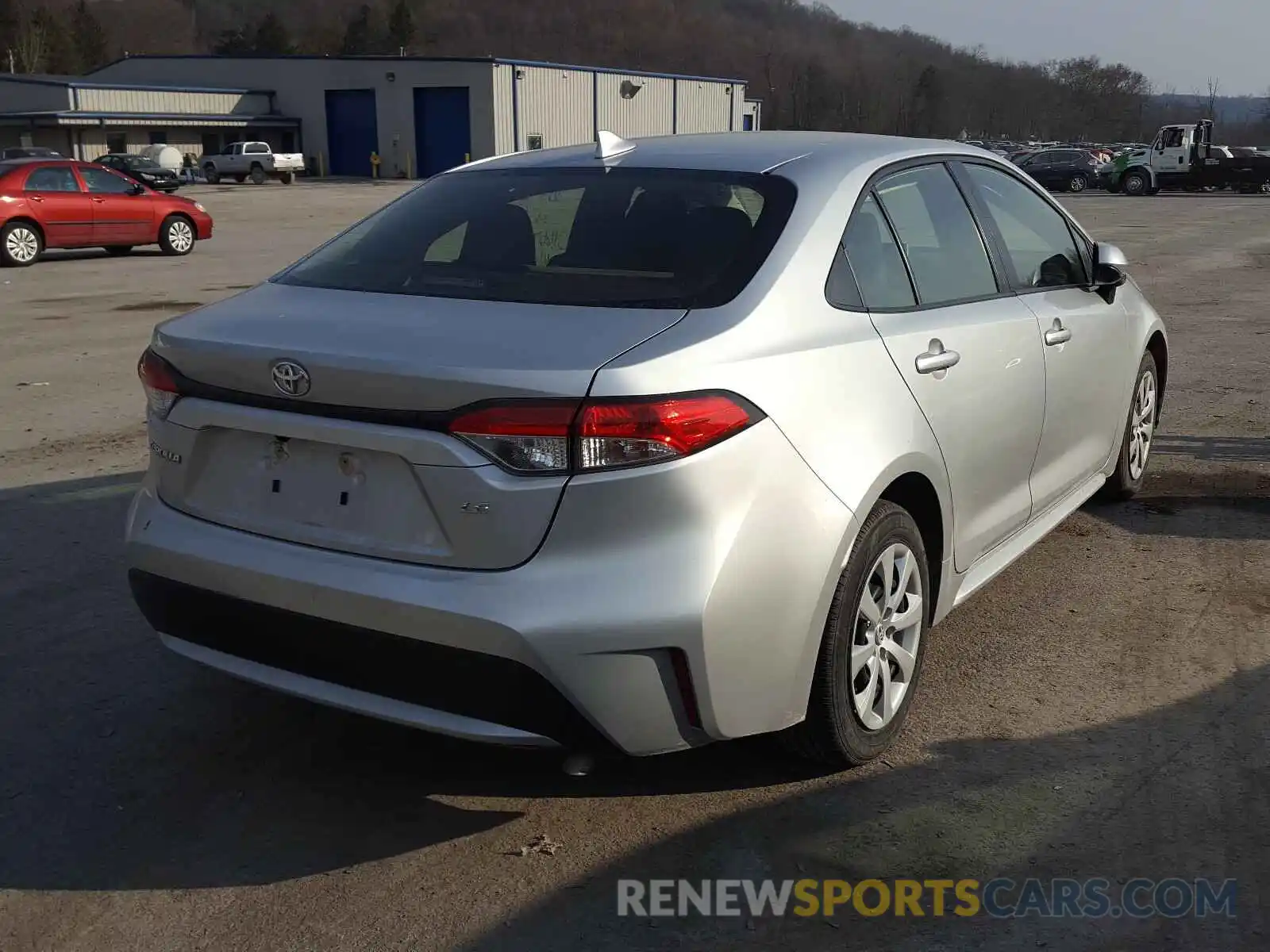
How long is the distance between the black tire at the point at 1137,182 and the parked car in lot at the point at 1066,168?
1604 mm

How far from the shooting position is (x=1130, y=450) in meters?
5.86

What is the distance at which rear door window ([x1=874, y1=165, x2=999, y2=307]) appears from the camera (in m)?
3.88

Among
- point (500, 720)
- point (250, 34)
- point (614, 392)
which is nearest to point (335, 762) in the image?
point (500, 720)

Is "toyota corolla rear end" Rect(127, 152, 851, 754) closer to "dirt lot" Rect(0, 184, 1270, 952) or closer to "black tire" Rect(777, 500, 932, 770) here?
"black tire" Rect(777, 500, 932, 770)

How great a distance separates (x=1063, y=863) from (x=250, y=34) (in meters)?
134

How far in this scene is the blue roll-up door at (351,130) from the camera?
66812 millimetres

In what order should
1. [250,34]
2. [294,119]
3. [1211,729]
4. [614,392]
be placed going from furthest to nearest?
[250,34] < [294,119] < [1211,729] < [614,392]

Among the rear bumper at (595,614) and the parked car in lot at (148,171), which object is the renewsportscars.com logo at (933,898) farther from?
the parked car in lot at (148,171)

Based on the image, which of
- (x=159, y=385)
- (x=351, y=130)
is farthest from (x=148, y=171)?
(x=159, y=385)

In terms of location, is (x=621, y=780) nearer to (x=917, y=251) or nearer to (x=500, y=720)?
(x=500, y=720)

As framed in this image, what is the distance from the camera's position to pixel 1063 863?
308 centimetres

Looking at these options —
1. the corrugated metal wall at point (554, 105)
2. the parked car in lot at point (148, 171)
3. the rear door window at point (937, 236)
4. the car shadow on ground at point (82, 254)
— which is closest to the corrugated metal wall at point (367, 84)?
the corrugated metal wall at point (554, 105)

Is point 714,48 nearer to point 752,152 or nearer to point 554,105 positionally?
point 554,105

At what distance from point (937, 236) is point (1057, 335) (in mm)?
747
